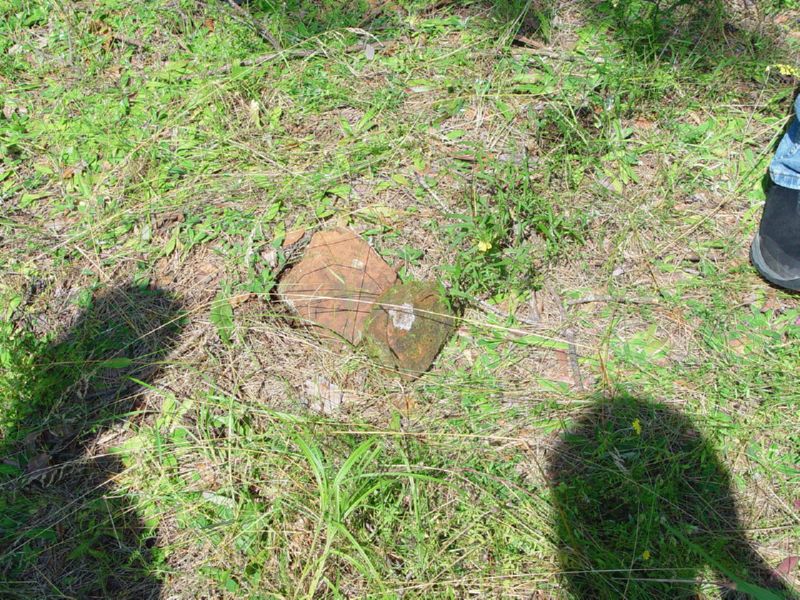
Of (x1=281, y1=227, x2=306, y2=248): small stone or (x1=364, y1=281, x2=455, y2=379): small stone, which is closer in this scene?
(x1=364, y1=281, x2=455, y2=379): small stone

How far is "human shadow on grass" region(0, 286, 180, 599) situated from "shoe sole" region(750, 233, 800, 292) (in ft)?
7.97

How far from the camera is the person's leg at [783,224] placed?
97.8 inches

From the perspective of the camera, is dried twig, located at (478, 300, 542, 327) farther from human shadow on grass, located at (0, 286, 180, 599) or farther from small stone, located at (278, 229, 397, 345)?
human shadow on grass, located at (0, 286, 180, 599)

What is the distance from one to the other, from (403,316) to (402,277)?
252 mm

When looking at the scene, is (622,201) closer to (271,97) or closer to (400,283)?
(400,283)

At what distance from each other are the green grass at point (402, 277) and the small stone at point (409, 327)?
0.07m

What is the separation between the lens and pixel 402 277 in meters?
2.62

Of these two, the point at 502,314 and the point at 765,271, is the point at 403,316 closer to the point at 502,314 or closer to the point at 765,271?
the point at 502,314

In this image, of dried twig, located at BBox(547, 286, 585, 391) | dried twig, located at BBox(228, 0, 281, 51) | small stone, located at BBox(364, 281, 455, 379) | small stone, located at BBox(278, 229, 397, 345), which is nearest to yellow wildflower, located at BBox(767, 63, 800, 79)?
dried twig, located at BBox(547, 286, 585, 391)

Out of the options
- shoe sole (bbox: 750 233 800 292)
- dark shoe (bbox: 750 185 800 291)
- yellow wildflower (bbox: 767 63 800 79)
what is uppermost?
yellow wildflower (bbox: 767 63 800 79)

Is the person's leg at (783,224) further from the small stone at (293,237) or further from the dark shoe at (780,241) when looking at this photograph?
the small stone at (293,237)

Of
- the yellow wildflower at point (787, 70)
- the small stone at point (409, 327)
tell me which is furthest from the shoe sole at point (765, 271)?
the small stone at point (409, 327)

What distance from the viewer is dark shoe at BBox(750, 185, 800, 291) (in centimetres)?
248

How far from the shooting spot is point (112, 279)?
105 inches
